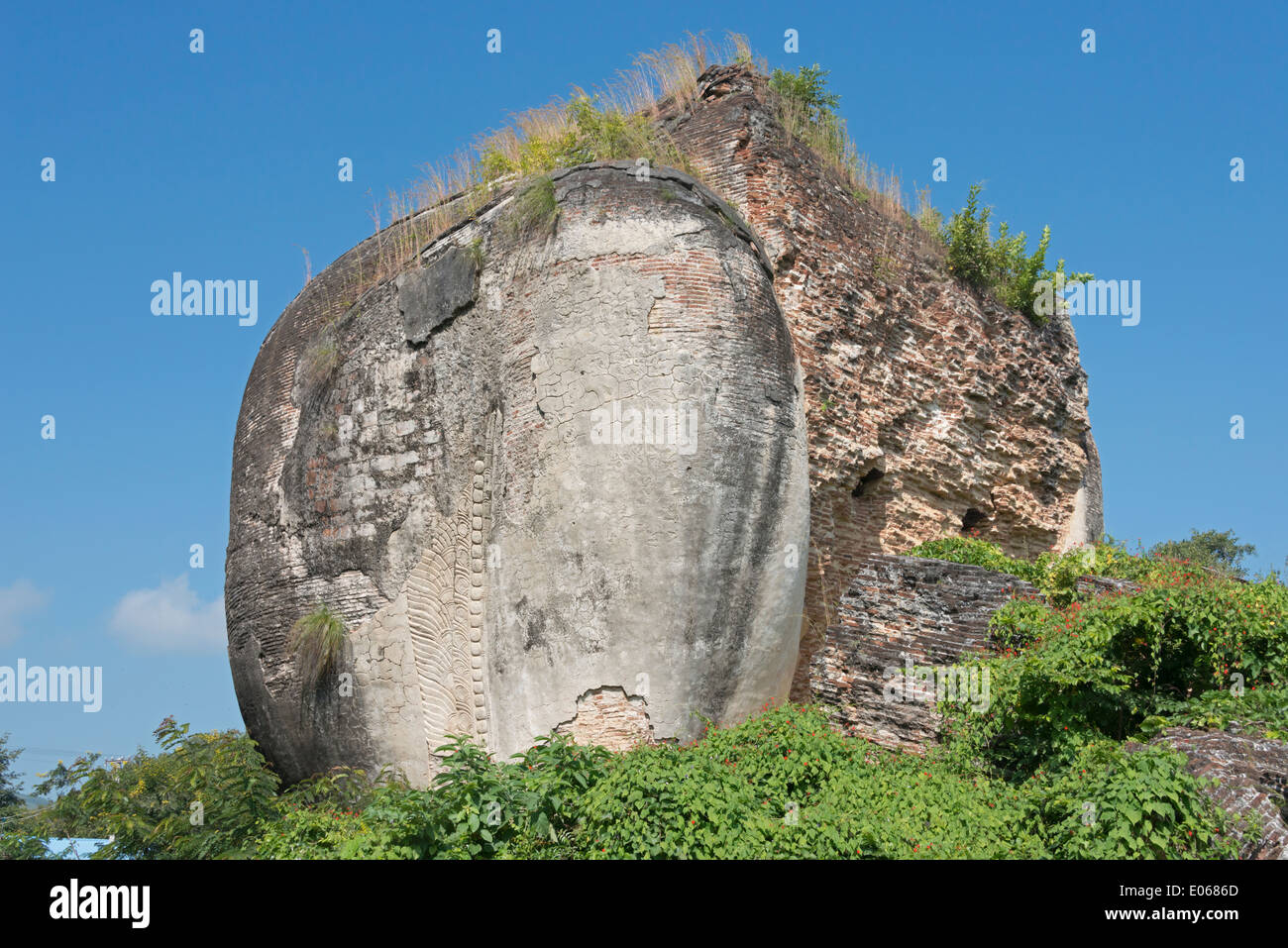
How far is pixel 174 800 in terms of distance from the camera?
31.6ft

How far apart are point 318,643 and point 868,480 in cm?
573

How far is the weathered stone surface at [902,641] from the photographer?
9.08m

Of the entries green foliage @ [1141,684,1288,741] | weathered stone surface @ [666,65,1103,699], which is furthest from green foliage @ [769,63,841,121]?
green foliage @ [1141,684,1288,741]

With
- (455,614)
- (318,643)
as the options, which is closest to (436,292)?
(455,614)

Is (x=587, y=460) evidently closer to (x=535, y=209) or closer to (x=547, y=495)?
(x=547, y=495)

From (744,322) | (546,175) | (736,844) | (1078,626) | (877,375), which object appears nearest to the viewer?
(736,844)

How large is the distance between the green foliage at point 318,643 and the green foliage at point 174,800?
34.5 inches

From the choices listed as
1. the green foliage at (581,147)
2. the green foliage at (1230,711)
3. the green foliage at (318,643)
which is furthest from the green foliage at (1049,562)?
the green foliage at (318,643)

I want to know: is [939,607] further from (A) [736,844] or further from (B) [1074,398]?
(B) [1074,398]

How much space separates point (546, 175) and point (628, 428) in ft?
8.59

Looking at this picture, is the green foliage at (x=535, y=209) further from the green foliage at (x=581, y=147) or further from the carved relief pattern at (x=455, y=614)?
the carved relief pattern at (x=455, y=614)

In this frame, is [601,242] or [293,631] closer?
[601,242]
